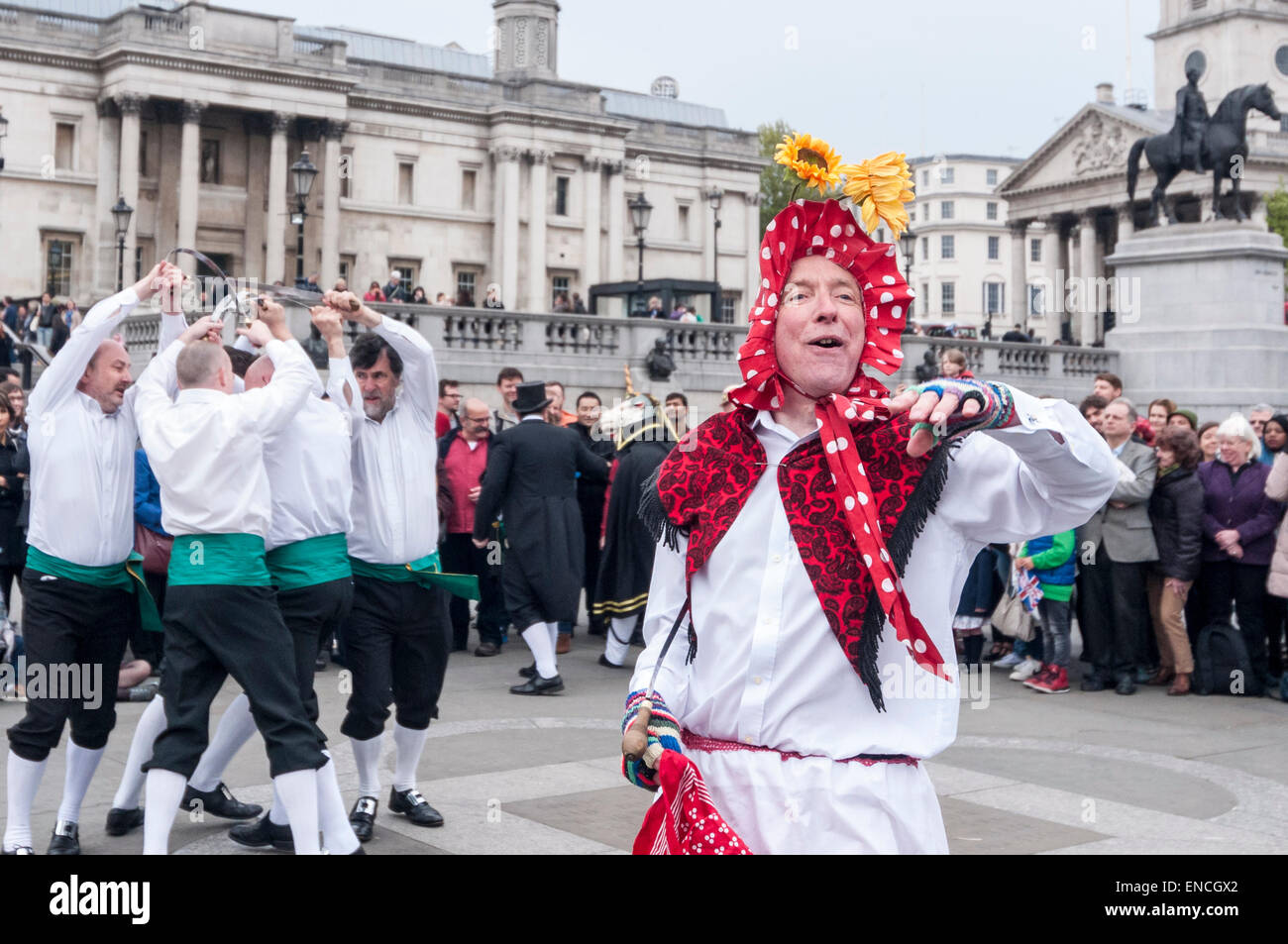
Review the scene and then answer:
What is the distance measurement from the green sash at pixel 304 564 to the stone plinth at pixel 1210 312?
66.5 ft

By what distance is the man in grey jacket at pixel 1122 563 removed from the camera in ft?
36.6

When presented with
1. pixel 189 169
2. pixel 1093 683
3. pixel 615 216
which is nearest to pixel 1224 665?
pixel 1093 683

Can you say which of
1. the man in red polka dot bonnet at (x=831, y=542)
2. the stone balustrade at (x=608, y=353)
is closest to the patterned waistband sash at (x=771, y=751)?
the man in red polka dot bonnet at (x=831, y=542)

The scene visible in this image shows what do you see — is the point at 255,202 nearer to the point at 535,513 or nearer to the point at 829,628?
the point at 535,513

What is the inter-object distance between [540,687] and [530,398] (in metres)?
2.36

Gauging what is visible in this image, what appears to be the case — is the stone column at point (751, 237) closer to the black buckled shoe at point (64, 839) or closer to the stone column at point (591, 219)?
the stone column at point (591, 219)

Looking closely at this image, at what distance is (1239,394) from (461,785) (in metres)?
19.2

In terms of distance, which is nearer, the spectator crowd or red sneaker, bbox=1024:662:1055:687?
the spectator crowd

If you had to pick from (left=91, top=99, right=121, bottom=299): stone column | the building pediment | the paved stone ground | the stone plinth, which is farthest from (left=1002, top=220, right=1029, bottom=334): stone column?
the paved stone ground

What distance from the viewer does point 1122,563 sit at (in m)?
11.3

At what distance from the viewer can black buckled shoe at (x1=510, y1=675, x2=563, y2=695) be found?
35.5 feet

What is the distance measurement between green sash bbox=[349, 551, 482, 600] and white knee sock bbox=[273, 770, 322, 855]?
4.44ft

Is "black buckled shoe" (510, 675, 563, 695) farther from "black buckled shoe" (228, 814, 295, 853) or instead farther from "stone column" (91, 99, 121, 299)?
"stone column" (91, 99, 121, 299)
